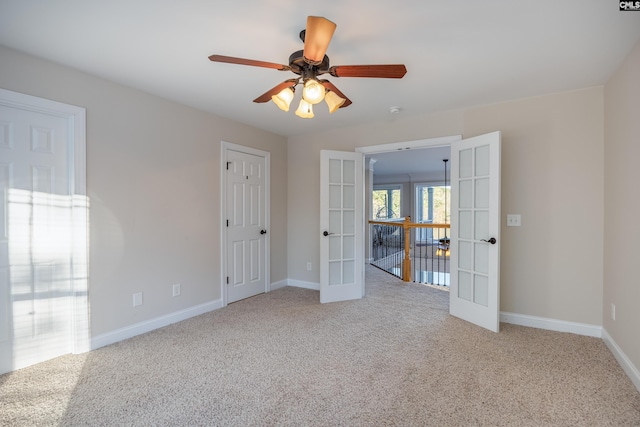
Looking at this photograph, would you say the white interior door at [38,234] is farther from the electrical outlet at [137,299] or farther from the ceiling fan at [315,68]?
the ceiling fan at [315,68]

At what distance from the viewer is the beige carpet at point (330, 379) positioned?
1846 millimetres

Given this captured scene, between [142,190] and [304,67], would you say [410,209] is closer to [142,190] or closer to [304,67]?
[142,190]

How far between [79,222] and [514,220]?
13.6 ft

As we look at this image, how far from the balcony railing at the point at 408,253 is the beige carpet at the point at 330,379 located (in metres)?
2.11

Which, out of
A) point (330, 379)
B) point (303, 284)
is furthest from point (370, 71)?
point (303, 284)

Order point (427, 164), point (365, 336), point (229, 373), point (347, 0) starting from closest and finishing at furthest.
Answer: point (347, 0) → point (229, 373) → point (365, 336) → point (427, 164)

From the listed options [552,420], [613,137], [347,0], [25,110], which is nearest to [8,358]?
[25,110]

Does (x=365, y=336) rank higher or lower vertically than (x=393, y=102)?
lower

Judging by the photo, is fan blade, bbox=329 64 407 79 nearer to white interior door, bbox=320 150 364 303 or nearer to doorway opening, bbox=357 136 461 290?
white interior door, bbox=320 150 364 303

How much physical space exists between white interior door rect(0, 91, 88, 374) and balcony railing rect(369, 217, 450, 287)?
4389mm

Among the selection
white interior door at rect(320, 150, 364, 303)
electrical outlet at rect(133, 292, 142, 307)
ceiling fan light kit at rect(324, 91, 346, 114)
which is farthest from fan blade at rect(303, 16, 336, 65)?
electrical outlet at rect(133, 292, 142, 307)

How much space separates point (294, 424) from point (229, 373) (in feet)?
2.48

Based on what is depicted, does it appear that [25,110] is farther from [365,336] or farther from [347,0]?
[365,336]

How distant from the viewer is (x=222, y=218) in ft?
12.8
